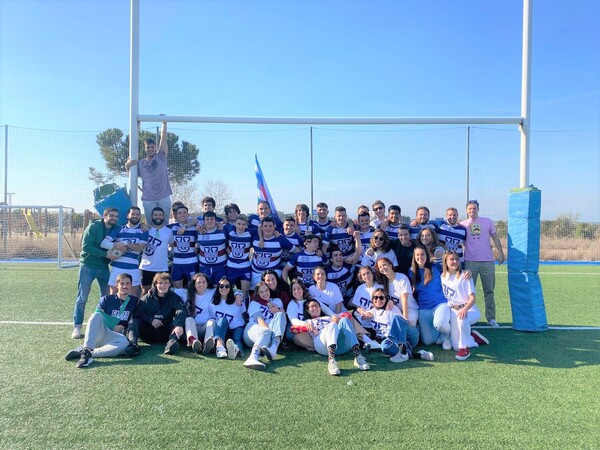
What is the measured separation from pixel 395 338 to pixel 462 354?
72 centimetres

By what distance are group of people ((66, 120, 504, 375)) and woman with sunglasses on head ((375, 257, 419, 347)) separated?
0.04 feet

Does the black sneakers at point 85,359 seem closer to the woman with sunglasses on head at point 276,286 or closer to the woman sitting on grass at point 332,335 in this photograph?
the woman with sunglasses on head at point 276,286

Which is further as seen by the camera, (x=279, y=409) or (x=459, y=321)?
(x=459, y=321)

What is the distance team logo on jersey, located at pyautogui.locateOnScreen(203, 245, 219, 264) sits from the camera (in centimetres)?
520

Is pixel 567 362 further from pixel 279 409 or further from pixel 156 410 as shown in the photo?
pixel 156 410

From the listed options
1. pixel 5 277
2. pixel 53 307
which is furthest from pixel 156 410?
pixel 5 277

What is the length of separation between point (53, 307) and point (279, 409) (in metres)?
5.06

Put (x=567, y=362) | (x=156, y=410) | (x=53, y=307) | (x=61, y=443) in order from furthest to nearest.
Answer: (x=53, y=307), (x=567, y=362), (x=156, y=410), (x=61, y=443)

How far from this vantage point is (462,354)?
4160mm

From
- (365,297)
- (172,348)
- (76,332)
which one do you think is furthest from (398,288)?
(76,332)

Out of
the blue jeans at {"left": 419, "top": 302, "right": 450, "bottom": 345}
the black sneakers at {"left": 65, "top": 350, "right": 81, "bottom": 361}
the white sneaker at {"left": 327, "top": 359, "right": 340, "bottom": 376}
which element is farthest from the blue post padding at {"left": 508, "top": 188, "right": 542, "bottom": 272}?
the black sneakers at {"left": 65, "top": 350, "right": 81, "bottom": 361}

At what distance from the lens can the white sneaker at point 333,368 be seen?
3.65 m

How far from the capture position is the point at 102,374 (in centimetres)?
366

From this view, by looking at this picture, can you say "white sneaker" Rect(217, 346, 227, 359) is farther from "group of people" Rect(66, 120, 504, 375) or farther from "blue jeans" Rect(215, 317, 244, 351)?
"blue jeans" Rect(215, 317, 244, 351)
